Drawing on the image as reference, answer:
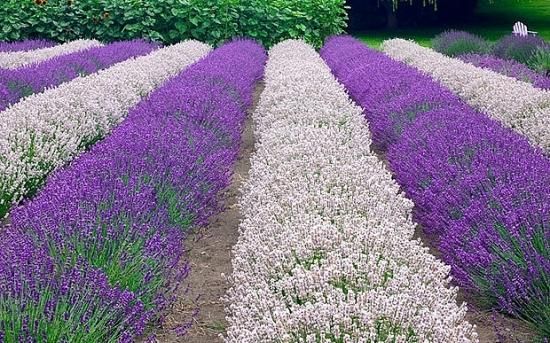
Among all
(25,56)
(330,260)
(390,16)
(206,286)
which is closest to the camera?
(330,260)

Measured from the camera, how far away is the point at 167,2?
1641 centimetres

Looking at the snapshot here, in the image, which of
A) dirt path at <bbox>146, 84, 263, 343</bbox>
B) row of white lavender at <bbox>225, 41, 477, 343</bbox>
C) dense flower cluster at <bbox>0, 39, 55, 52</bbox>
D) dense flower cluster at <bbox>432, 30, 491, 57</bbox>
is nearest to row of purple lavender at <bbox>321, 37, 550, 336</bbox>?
row of white lavender at <bbox>225, 41, 477, 343</bbox>

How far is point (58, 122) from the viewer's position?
6.32 metres

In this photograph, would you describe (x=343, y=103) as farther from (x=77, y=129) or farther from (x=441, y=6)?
(x=441, y=6)

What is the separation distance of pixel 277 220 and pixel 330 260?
0.75 metres

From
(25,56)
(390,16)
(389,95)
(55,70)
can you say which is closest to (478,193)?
(389,95)

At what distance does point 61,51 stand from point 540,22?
21.4m

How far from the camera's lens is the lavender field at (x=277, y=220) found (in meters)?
2.78

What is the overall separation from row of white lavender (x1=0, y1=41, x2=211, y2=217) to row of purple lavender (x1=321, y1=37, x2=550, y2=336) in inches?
100

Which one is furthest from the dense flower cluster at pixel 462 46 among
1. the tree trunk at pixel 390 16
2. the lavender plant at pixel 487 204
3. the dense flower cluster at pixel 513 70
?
the tree trunk at pixel 390 16

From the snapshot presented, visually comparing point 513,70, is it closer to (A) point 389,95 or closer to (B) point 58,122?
(A) point 389,95

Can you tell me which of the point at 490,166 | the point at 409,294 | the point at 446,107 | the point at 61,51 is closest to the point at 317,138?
the point at 490,166

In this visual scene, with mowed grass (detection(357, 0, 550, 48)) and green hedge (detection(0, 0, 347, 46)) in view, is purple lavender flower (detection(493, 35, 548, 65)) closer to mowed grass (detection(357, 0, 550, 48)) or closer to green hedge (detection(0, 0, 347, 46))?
green hedge (detection(0, 0, 347, 46))

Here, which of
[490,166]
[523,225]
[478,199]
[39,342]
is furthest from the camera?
[490,166]
